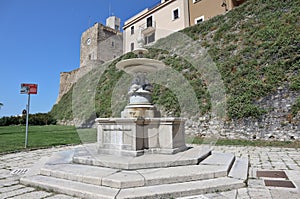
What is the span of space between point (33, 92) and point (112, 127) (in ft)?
17.4

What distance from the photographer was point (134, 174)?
327cm

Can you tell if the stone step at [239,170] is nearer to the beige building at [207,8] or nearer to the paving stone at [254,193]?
the paving stone at [254,193]

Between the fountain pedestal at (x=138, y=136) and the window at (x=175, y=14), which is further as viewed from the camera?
the window at (x=175, y=14)

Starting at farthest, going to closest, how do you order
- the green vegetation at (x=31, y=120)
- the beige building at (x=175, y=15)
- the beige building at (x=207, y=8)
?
the green vegetation at (x=31, y=120) < the beige building at (x=175, y=15) < the beige building at (x=207, y=8)

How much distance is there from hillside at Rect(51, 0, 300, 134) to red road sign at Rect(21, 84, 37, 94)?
812 cm

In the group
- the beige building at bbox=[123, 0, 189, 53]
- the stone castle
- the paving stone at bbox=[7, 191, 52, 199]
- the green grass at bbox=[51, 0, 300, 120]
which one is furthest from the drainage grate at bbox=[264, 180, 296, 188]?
the stone castle

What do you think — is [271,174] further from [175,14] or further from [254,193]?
[175,14]

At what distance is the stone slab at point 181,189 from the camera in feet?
8.86

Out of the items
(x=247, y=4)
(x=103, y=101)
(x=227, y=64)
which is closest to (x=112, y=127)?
(x=227, y=64)

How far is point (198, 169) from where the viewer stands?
11.8 ft

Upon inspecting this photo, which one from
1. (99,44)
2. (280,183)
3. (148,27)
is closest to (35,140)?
(280,183)

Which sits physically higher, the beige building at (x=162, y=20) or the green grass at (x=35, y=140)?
the beige building at (x=162, y=20)

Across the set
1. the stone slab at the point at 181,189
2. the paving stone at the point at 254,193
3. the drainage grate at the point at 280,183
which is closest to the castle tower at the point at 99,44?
the stone slab at the point at 181,189

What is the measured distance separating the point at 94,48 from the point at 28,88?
32504 mm
